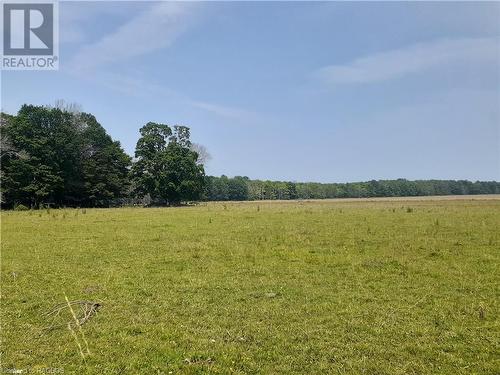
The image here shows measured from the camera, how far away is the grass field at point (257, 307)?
644 centimetres

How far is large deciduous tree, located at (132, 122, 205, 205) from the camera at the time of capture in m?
72.7

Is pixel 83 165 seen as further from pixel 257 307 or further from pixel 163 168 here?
pixel 257 307

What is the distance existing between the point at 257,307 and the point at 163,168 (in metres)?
67.0

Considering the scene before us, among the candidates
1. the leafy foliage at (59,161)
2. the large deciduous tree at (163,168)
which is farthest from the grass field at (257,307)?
the large deciduous tree at (163,168)

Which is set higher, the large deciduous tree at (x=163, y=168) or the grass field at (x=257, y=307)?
the large deciduous tree at (x=163, y=168)

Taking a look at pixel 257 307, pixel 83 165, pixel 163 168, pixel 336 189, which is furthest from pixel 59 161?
pixel 336 189

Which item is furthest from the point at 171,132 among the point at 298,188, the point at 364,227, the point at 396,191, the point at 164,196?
the point at 396,191

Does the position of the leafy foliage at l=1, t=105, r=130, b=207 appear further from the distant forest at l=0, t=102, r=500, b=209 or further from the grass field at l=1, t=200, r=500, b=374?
the grass field at l=1, t=200, r=500, b=374

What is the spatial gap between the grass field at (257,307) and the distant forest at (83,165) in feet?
151

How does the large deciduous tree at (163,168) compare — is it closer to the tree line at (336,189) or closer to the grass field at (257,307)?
the grass field at (257,307)

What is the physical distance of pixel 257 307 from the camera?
9148 mm

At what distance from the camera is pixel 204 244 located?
59.3ft

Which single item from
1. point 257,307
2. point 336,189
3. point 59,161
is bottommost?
point 257,307

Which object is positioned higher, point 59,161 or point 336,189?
point 59,161
